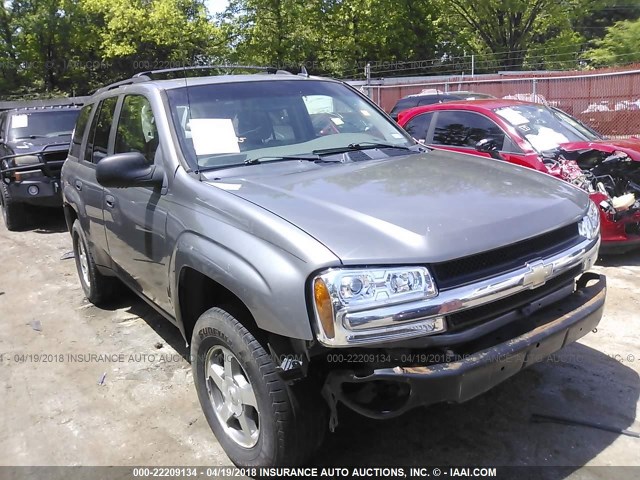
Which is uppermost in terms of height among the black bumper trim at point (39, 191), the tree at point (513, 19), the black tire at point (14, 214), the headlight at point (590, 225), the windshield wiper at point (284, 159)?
the tree at point (513, 19)

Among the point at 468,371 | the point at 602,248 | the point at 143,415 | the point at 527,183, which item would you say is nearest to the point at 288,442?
the point at 468,371

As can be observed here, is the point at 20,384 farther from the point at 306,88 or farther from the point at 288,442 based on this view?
the point at 306,88

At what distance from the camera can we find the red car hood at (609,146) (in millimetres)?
6055

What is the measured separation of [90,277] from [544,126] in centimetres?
500

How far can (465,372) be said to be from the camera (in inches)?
91.4

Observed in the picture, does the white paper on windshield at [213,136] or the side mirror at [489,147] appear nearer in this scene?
the white paper on windshield at [213,136]

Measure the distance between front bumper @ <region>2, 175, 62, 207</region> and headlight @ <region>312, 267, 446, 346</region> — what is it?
750 cm

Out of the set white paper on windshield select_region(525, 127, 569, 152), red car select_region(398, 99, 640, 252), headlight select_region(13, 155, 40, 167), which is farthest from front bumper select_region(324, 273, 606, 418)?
headlight select_region(13, 155, 40, 167)

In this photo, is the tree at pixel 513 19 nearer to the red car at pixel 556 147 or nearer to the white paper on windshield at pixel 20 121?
the red car at pixel 556 147

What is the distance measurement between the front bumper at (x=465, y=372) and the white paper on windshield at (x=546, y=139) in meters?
3.99

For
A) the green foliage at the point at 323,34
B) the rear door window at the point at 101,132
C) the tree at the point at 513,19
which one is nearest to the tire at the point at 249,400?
the rear door window at the point at 101,132

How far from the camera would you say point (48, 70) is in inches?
1439

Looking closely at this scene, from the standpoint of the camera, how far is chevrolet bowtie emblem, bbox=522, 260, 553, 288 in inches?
101

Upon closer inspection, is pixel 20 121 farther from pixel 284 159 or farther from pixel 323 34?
pixel 323 34
